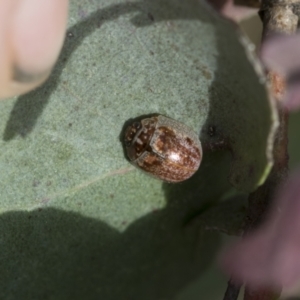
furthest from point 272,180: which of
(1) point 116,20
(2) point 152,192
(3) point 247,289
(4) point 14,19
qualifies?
(4) point 14,19

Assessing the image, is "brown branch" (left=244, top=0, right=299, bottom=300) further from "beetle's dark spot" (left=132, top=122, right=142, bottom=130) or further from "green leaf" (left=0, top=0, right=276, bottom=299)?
"beetle's dark spot" (left=132, top=122, right=142, bottom=130)

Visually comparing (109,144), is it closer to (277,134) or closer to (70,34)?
(70,34)

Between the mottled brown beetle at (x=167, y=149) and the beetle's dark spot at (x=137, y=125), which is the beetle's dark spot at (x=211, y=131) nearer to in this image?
the mottled brown beetle at (x=167, y=149)

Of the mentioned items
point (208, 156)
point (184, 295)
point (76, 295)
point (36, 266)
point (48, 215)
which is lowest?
point (184, 295)

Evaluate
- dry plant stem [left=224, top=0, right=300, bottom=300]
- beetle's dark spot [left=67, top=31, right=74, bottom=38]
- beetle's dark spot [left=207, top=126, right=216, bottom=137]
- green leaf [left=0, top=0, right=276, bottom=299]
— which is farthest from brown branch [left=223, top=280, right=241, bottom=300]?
beetle's dark spot [left=67, top=31, right=74, bottom=38]

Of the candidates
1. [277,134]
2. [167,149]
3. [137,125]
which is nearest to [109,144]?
[137,125]

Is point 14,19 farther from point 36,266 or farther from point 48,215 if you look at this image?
point 36,266

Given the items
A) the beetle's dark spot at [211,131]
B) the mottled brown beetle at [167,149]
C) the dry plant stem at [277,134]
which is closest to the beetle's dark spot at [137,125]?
the mottled brown beetle at [167,149]
